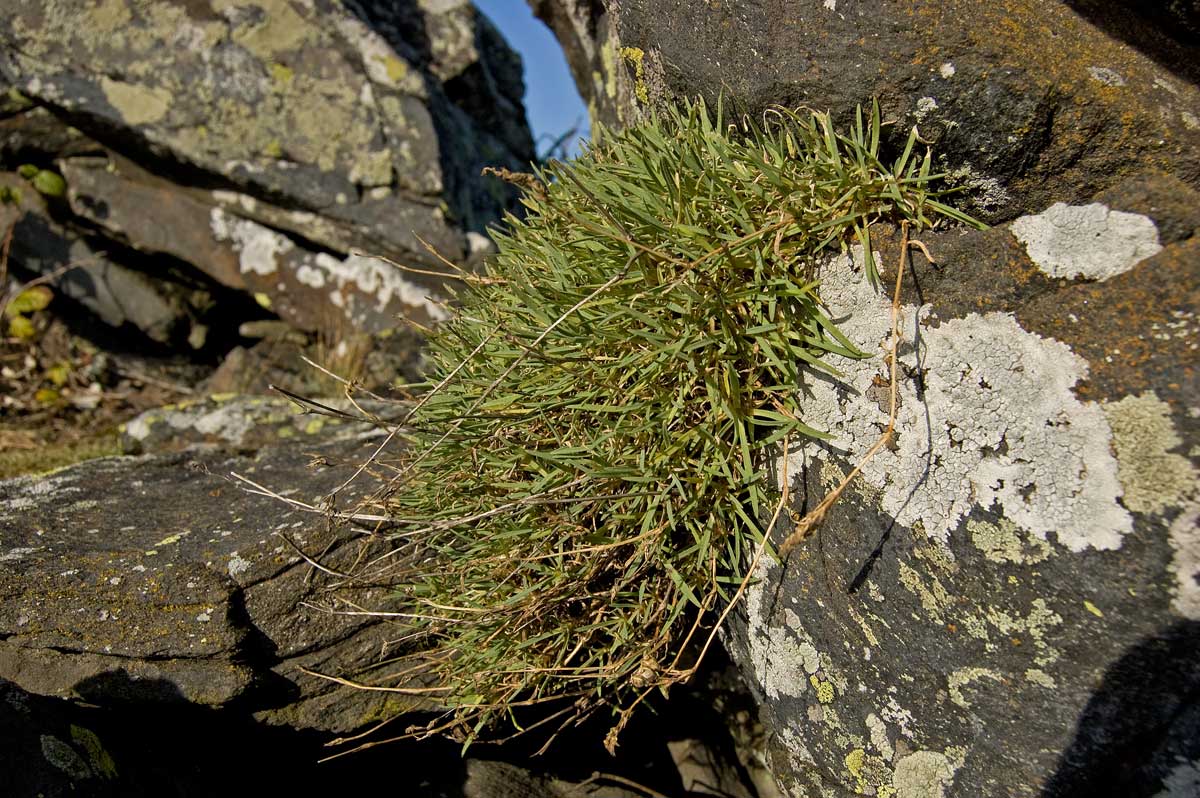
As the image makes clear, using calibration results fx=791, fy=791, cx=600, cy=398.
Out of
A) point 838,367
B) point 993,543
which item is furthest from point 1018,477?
point 838,367

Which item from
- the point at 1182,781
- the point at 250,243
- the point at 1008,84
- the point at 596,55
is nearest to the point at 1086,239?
the point at 1008,84

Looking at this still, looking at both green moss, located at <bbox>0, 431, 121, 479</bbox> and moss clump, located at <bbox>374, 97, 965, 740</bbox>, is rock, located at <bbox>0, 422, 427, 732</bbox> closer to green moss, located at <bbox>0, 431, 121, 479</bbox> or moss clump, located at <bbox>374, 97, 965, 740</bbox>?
moss clump, located at <bbox>374, 97, 965, 740</bbox>

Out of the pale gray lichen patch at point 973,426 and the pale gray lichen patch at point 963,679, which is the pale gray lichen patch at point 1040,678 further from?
the pale gray lichen patch at point 973,426

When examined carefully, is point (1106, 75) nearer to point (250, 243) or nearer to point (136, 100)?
point (250, 243)

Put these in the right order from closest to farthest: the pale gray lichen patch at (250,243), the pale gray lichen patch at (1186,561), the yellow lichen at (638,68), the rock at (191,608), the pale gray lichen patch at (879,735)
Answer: the pale gray lichen patch at (1186,561), the pale gray lichen patch at (879,735), the rock at (191,608), the yellow lichen at (638,68), the pale gray lichen patch at (250,243)

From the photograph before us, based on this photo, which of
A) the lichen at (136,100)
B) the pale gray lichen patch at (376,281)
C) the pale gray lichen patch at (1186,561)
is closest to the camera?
the pale gray lichen patch at (1186,561)

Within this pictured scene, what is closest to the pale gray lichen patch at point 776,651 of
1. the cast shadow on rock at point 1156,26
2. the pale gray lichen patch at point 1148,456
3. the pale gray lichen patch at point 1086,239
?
the pale gray lichen patch at point 1148,456

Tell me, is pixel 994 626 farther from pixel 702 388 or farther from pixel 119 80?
pixel 119 80

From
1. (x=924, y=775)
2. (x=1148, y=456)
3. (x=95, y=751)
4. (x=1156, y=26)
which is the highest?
(x=1156, y=26)
